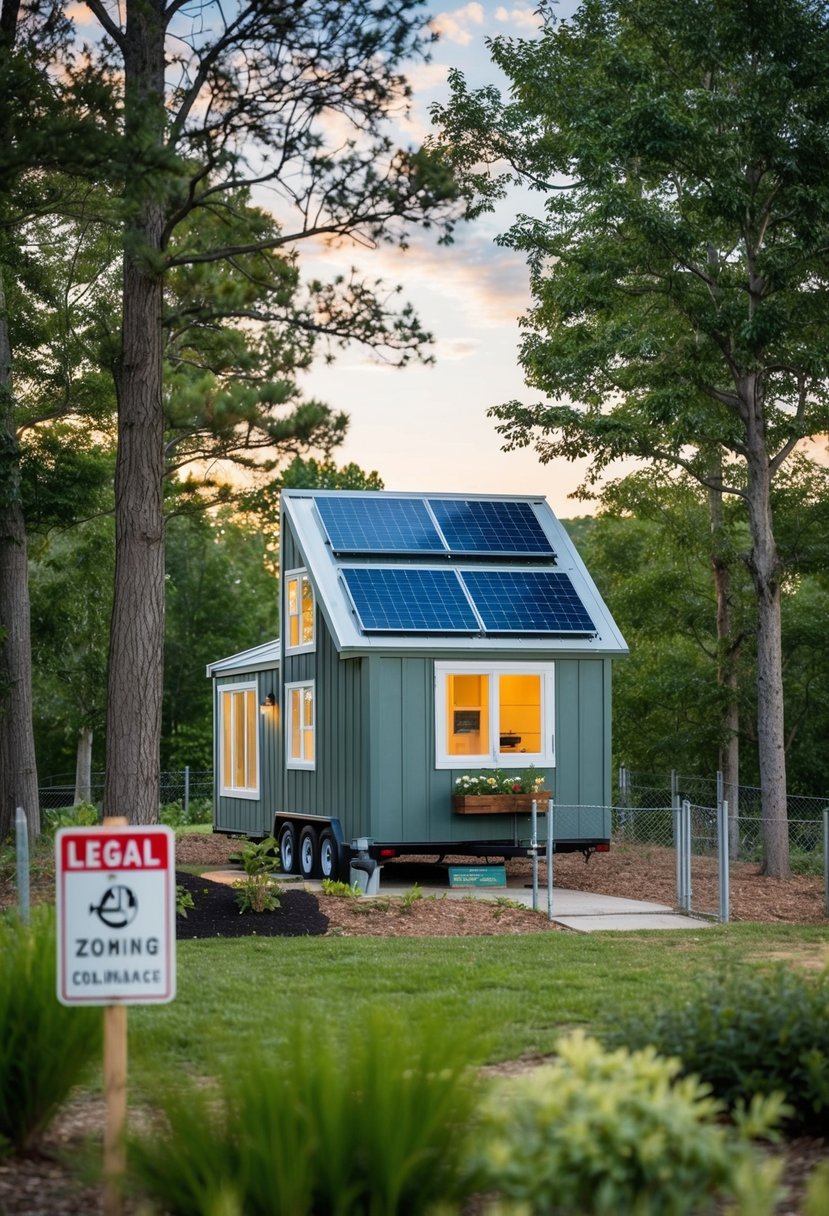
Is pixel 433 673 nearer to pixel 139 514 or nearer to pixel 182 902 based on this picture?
pixel 182 902

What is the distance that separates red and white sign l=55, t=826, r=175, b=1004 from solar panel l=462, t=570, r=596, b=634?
13.1 metres

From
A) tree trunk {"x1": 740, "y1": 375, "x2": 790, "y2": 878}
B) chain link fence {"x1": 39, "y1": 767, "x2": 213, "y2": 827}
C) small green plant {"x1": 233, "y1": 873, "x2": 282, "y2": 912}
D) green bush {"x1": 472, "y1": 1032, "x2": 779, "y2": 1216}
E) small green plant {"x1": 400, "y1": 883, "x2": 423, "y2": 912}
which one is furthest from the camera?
chain link fence {"x1": 39, "y1": 767, "x2": 213, "y2": 827}

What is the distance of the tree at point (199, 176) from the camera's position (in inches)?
465

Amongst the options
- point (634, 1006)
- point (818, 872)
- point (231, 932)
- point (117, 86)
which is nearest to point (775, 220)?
point (818, 872)

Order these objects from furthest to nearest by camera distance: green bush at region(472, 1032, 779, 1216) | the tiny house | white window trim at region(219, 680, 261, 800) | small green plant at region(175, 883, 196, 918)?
white window trim at region(219, 680, 261, 800)
the tiny house
small green plant at region(175, 883, 196, 918)
green bush at region(472, 1032, 779, 1216)

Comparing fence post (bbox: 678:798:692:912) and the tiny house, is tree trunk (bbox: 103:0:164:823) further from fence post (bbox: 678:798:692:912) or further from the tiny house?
fence post (bbox: 678:798:692:912)

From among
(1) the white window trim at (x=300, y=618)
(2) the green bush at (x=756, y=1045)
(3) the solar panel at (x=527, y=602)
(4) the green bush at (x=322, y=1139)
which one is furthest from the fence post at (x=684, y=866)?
(4) the green bush at (x=322, y=1139)

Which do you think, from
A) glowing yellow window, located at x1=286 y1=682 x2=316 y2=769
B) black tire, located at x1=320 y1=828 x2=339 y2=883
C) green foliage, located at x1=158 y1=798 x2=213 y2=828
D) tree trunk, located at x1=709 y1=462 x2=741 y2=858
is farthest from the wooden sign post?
green foliage, located at x1=158 y1=798 x2=213 y2=828

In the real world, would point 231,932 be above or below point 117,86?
below

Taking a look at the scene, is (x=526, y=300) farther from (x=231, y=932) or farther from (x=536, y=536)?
(x=231, y=932)

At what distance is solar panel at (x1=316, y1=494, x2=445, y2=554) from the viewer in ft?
60.8

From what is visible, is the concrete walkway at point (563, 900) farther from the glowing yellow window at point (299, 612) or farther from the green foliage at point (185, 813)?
the green foliage at point (185, 813)

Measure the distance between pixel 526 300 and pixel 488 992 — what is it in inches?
670

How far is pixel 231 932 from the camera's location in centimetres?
1258
